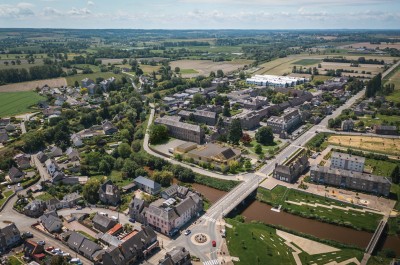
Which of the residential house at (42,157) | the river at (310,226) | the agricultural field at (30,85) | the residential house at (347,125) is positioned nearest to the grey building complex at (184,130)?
the river at (310,226)

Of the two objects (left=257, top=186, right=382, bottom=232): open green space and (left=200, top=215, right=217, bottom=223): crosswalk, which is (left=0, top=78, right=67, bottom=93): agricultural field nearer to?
(left=200, top=215, right=217, bottom=223): crosswalk

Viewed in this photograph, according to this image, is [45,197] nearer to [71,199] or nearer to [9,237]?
[71,199]

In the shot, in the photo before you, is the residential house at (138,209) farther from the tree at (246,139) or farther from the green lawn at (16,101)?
the green lawn at (16,101)

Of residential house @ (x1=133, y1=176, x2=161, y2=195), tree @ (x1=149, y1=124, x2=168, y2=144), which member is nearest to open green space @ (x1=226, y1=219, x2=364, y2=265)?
residential house @ (x1=133, y1=176, x2=161, y2=195)

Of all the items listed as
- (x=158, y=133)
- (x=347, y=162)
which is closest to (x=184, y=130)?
(x=158, y=133)

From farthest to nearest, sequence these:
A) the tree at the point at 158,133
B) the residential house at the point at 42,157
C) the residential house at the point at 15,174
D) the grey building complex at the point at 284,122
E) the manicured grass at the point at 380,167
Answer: the grey building complex at the point at 284,122, the tree at the point at 158,133, the residential house at the point at 42,157, the manicured grass at the point at 380,167, the residential house at the point at 15,174
